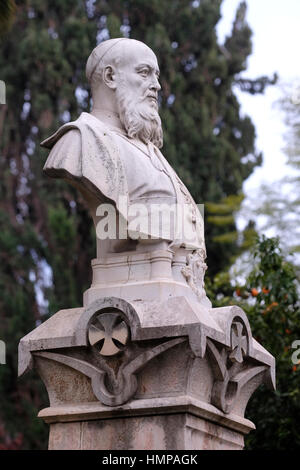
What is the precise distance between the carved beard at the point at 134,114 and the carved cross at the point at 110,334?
1.48 meters

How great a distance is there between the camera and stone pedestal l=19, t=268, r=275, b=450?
6047 millimetres

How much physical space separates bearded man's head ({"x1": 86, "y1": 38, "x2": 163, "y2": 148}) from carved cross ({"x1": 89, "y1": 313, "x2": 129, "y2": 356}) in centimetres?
148

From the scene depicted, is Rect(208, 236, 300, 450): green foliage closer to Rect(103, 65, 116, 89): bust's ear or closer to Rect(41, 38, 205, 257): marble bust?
Rect(41, 38, 205, 257): marble bust

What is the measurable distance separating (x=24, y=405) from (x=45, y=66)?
22.8ft

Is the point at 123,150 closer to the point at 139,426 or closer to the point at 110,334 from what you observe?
the point at 110,334

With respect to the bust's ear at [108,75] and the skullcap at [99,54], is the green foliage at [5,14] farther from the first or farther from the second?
the bust's ear at [108,75]

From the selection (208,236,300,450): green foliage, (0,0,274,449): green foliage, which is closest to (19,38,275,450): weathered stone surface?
(208,236,300,450): green foliage

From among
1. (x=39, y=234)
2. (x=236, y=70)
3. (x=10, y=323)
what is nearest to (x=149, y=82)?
(x=10, y=323)

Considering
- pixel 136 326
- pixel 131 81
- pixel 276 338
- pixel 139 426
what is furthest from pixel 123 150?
pixel 276 338

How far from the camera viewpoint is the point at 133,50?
7031mm

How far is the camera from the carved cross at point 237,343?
650 cm

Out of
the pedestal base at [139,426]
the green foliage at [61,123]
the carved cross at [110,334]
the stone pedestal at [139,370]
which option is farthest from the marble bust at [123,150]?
the green foliage at [61,123]

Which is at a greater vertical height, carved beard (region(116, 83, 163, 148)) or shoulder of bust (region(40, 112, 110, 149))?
carved beard (region(116, 83, 163, 148))
